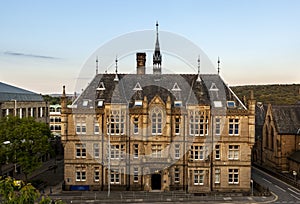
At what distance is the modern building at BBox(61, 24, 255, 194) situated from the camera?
54406 mm

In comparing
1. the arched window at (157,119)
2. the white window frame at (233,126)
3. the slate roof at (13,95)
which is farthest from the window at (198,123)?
the slate roof at (13,95)

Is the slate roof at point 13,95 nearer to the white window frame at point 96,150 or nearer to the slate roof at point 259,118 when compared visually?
the white window frame at point 96,150

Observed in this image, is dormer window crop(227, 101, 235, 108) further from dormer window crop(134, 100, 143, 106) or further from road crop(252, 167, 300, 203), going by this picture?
road crop(252, 167, 300, 203)

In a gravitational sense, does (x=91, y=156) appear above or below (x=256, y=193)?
above

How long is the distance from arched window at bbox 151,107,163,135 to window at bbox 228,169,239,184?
12.3 meters

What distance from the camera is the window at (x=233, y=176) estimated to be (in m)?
54.7

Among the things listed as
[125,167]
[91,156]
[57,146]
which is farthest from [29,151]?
[57,146]

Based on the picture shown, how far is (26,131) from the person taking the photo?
Result: 5353 centimetres

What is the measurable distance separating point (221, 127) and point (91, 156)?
2021 centimetres

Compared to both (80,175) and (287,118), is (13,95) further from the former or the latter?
(287,118)

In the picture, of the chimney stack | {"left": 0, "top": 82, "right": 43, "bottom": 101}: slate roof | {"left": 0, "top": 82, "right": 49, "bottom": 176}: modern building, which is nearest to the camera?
the chimney stack

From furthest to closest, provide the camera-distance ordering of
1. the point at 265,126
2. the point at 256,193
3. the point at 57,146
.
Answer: the point at 57,146
the point at 265,126
the point at 256,193

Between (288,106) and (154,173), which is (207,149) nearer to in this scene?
(154,173)

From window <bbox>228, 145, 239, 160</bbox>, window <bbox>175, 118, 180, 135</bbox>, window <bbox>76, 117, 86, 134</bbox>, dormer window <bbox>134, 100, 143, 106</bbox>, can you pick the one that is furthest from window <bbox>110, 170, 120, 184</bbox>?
window <bbox>228, 145, 239, 160</bbox>
